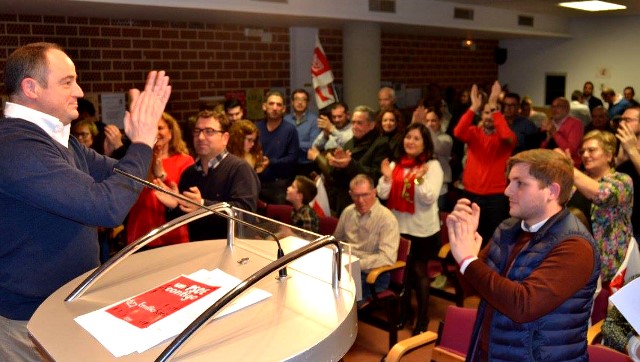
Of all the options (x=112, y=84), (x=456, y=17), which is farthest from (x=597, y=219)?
(x=456, y=17)

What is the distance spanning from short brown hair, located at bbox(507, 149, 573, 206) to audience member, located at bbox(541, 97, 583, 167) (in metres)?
4.51

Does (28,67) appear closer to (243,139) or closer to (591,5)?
(243,139)

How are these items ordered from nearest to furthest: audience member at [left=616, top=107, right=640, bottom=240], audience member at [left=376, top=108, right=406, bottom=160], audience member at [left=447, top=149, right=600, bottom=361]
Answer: audience member at [left=447, top=149, right=600, bottom=361]
audience member at [left=616, top=107, right=640, bottom=240]
audience member at [left=376, top=108, right=406, bottom=160]

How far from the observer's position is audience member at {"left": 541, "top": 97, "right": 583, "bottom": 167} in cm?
666

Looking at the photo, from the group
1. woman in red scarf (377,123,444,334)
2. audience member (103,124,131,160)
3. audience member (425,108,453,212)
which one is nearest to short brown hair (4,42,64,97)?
audience member (103,124,131,160)

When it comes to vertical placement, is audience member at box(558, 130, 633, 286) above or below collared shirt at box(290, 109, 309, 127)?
below

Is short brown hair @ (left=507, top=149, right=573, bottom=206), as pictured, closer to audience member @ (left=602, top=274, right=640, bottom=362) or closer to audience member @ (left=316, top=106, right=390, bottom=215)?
audience member @ (left=602, top=274, right=640, bottom=362)

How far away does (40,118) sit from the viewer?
1.87 m

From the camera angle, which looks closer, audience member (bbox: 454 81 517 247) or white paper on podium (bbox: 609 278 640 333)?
white paper on podium (bbox: 609 278 640 333)

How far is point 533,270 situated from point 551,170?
385 millimetres

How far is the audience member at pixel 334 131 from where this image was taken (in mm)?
5805

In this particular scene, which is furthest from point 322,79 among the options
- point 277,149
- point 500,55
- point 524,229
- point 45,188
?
point 500,55

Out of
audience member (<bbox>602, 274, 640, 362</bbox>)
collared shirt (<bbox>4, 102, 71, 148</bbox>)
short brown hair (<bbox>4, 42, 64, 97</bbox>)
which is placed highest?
short brown hair (<bbox>4, 42, 64, 97</bbox>)

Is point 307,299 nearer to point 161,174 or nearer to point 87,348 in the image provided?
point 87,348
